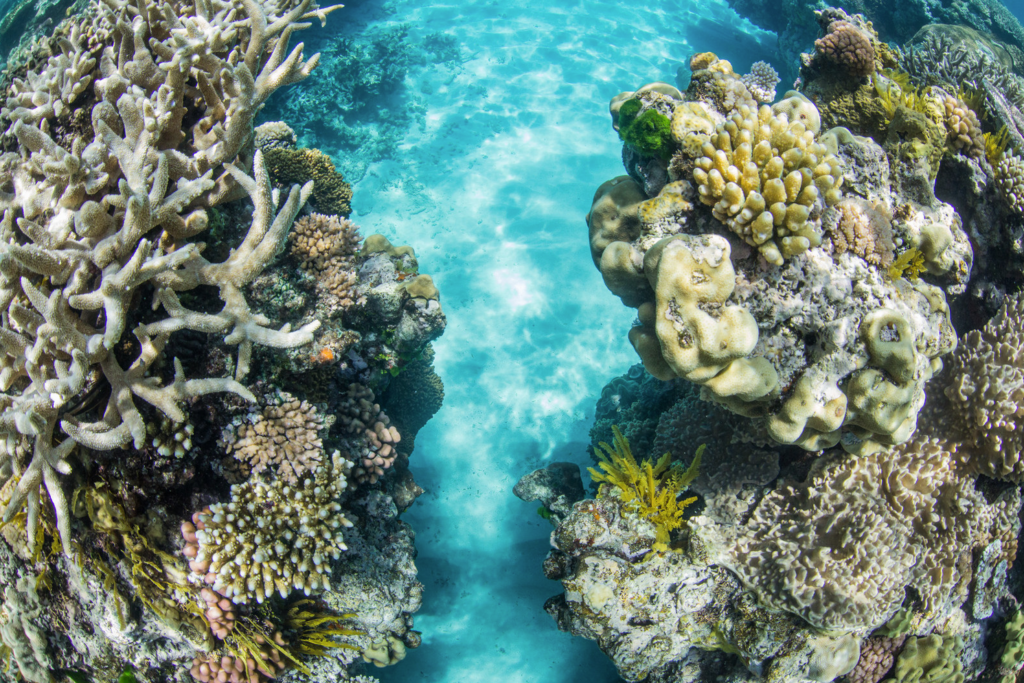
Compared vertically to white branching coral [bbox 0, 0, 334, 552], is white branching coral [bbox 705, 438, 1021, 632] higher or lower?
lower

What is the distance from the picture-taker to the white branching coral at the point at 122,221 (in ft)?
9.45

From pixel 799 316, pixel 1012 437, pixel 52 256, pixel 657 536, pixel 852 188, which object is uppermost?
pixel 852 188

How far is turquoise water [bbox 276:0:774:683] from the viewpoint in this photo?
5762 millimetres

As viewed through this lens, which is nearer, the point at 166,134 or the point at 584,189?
the point at 166,134

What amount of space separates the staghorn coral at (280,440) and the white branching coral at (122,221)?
1.65ft

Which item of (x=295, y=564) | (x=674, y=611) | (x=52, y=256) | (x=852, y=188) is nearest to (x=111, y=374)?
(x=52, y=256)

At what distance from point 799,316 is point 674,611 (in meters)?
2.45

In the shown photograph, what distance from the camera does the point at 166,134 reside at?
11.8 feet

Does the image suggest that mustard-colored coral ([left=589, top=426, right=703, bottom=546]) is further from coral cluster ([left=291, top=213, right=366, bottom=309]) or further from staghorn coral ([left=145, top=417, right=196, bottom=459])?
staghorn coral ([left=145, top=417, right=196, bottom=459])

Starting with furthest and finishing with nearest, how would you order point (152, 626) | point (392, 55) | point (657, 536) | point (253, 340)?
point (392, 55) → point (657, 536) → point (152, 626) → point (253, 340)

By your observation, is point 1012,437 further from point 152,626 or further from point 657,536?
point 152,626

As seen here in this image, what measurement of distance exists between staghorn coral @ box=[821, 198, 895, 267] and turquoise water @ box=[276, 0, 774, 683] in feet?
14.6

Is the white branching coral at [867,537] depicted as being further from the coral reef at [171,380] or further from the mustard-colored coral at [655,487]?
the coral reef at [171,380]

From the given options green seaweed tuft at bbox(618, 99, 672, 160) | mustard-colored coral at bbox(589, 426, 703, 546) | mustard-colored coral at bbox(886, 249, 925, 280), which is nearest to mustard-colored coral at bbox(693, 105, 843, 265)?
green seaweed tuft at bbox(618, 99, 672, 160)
